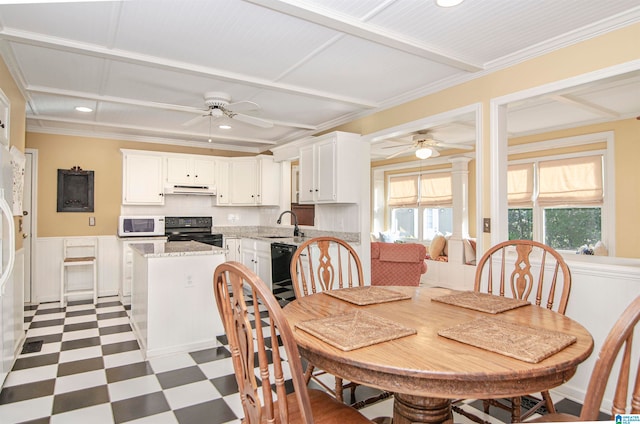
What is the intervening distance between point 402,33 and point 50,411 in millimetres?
3119

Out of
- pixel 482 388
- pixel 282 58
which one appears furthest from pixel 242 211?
pixel 482 388

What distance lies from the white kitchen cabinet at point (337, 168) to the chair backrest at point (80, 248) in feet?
10.2

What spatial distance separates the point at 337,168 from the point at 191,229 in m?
2.82

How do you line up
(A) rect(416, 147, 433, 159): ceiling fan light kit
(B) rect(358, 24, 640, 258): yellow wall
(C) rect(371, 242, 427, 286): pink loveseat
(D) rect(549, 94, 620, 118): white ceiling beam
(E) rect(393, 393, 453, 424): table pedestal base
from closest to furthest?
(E) rect(393, 393, 453, 424): table pedestal base, (B) rect(358, 24, 640, 258): yellow wall, (D) rect(549, 94, 620, 118): white ceiling beam, (C) rect(371, 242, 427, 286): pink loveseat, (A) rect(416, 147, 433, 159): ceiling fan light kit

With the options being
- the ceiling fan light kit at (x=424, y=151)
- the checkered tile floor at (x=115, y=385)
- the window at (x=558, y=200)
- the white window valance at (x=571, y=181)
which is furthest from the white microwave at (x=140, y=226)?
the white window valance at (x=571, y=181)

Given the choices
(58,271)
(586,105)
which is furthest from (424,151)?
(58,271)

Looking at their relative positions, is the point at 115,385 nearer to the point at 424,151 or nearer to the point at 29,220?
A: the point at 29,220

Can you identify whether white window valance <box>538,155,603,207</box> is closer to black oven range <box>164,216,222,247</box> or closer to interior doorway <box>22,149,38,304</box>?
black oven range <box>164,216,222,247</box>

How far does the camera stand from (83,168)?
17.1ft

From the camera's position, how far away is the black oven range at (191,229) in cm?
558

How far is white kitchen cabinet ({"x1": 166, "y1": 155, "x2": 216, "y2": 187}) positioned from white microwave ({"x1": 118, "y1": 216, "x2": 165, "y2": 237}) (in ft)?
2.05

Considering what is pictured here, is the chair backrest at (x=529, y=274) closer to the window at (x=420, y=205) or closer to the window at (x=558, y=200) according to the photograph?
the window at (x=558, y=200)

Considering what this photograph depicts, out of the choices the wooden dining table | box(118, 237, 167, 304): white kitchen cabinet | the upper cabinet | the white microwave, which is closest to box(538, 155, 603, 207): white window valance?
the upper cabinet

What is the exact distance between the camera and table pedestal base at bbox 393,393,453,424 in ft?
4.72
